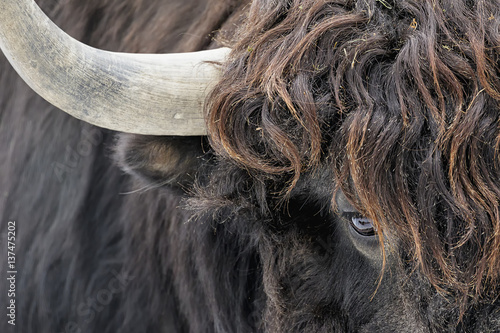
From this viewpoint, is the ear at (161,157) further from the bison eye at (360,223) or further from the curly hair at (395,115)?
the bison eye at (360,223)

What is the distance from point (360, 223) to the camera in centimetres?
222

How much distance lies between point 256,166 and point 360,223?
0.45 metres

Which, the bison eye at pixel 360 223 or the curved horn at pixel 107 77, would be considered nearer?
the curved horn at pixel 107 77

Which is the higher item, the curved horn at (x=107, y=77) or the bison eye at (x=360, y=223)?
the curved horn at (x=107, y=77)

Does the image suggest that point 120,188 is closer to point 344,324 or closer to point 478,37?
point 344,324

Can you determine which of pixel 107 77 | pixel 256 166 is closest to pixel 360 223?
pixel 256 166

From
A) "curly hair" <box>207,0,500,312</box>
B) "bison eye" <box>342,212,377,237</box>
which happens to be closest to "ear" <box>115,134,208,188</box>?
"curly hair" <box>207,0,500,312</box>

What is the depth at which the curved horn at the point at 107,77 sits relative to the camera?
75.5 inches

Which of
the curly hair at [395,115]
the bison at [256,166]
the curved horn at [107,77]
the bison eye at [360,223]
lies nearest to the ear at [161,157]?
the bison at [256,166]

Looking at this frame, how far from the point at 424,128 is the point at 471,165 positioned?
0.18 m

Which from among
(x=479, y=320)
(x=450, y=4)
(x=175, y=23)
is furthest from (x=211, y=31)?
(x=479, y=320)

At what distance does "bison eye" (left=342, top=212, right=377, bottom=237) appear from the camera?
86.5 inches

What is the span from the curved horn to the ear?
148mm

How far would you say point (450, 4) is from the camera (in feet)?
6.64
